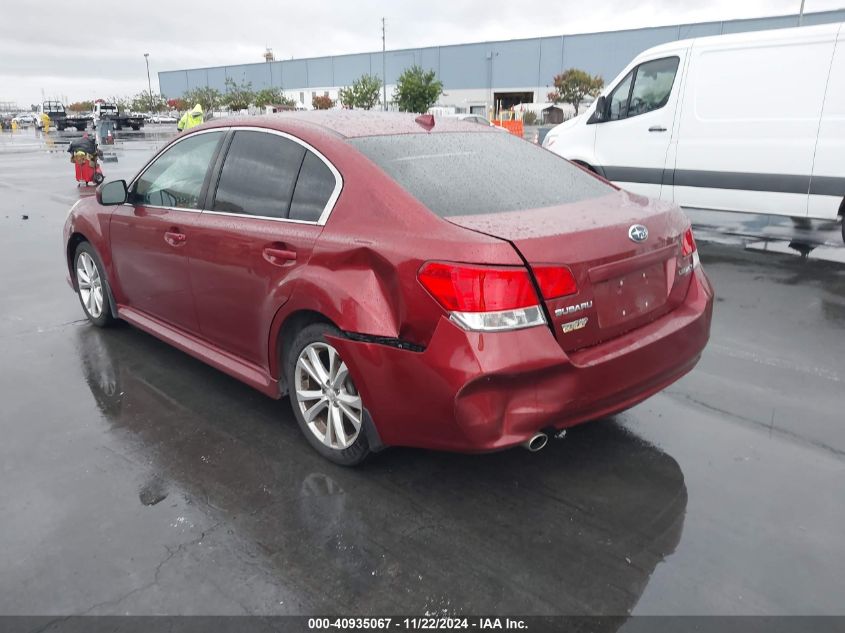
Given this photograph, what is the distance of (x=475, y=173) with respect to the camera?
333 cm

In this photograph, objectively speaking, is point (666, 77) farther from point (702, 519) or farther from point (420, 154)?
point (702, 519)

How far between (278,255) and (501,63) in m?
70.3

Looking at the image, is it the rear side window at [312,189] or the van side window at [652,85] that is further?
the van side window at [652,85]

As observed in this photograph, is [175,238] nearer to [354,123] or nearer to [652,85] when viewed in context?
[354,123]

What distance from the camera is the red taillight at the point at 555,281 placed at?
266cm

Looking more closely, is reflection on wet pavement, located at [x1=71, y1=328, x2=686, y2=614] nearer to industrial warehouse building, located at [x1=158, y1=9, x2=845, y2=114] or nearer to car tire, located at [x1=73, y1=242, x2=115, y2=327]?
car tire, located at [x1=73, y1=242, x2=115, y2=327]

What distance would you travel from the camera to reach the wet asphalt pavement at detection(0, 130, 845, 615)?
2504 mm

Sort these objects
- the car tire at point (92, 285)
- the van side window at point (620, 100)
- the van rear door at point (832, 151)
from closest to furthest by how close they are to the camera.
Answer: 1. the car tire at point (92, 285)
2. the van rear door at point (832, 151)
3. the van side window at point (620, 100)

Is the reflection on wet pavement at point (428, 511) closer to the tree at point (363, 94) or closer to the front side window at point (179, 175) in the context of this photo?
the front side window at point (179, 175)

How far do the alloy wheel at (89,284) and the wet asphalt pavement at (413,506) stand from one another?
74cm

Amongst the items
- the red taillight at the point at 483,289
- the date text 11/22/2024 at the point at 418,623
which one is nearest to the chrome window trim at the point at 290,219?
the red taillight at the point at 483,289

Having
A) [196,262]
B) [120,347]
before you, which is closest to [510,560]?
[196,262]

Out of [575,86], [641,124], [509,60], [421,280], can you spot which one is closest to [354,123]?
[421,280]

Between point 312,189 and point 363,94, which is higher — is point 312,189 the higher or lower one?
the lower one
